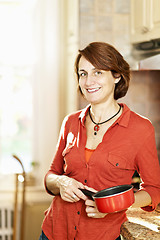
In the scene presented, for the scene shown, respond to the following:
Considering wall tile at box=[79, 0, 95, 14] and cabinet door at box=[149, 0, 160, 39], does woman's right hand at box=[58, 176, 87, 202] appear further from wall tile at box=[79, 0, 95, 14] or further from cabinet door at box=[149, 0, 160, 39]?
wall tile at box=[79, 0, 95, 14]

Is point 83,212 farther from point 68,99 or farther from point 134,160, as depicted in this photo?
point 68,99

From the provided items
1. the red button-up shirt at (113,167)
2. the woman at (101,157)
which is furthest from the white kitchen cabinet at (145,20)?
the red button-up shirt at (113,167)

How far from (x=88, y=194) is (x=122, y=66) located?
0.52 m

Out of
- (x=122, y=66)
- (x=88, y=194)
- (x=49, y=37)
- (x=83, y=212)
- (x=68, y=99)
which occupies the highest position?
(x=49, y=37)

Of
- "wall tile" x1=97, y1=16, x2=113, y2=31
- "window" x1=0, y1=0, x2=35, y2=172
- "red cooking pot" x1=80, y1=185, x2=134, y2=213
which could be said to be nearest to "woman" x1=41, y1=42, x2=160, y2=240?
"red cooking pot" x1=80, y1=185, x2=134, y2=213

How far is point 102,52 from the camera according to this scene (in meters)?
1.34

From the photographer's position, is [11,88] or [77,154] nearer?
[77,154]

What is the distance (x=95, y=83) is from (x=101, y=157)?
0.28 metres

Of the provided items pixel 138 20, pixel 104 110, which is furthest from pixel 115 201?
pixel 138 20

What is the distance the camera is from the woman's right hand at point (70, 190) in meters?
1.27

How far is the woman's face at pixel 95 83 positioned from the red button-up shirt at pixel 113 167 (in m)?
0.11

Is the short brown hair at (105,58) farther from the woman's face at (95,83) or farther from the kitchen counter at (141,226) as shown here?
the kitchen counter at (141,226)

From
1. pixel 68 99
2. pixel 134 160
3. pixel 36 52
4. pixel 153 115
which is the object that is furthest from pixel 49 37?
pixel 134 160

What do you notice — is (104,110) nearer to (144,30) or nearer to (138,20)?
(144,30)
